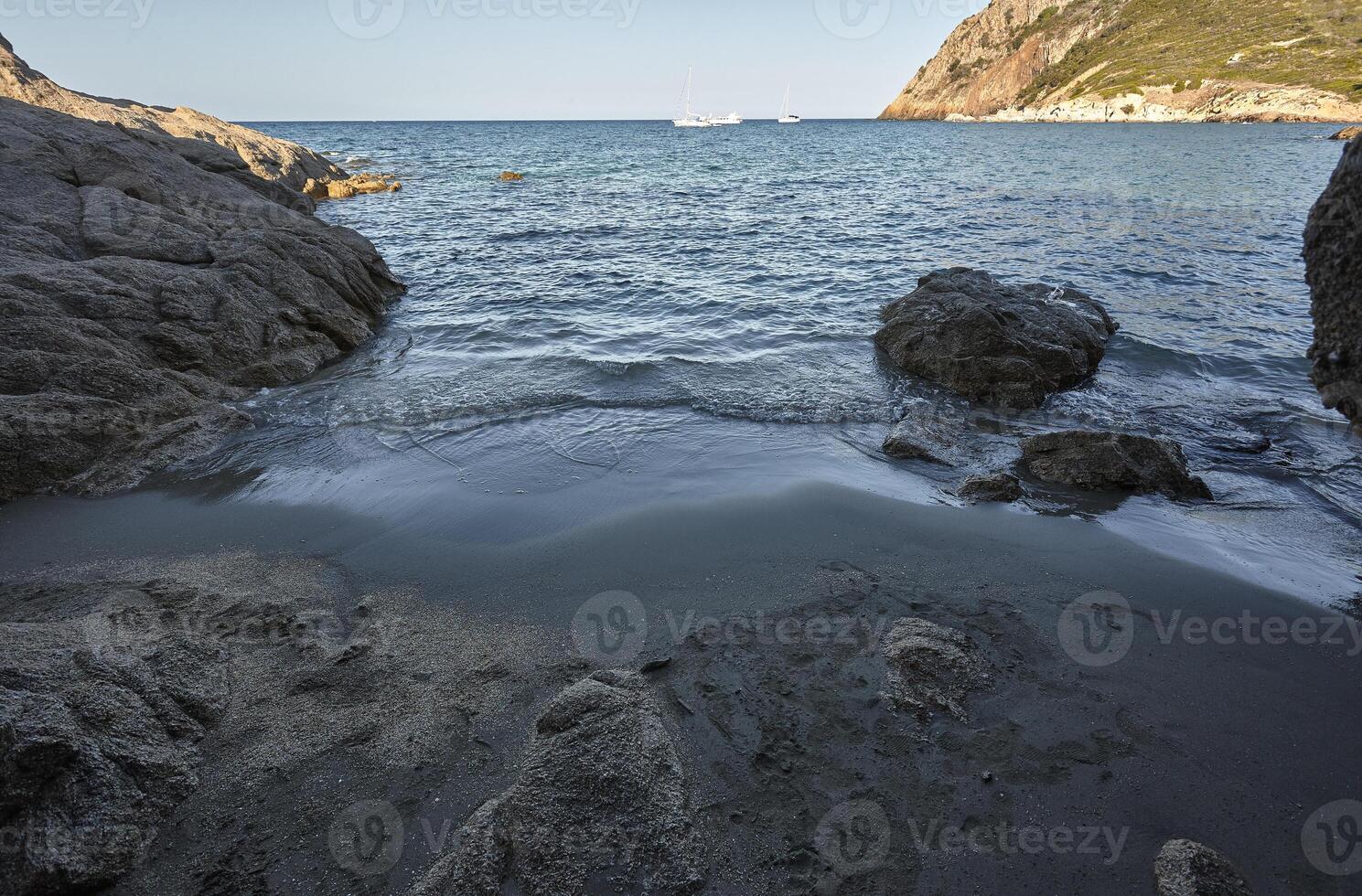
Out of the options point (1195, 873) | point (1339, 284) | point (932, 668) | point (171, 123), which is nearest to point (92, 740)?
point (932, 668)

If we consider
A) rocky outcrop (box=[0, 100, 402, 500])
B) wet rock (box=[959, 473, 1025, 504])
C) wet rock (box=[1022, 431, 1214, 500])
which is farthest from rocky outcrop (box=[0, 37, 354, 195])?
wet rock (box=[1022, 431, 1214, 500])

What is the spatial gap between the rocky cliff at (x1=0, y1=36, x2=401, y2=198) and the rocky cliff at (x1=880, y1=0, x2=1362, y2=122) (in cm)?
10294

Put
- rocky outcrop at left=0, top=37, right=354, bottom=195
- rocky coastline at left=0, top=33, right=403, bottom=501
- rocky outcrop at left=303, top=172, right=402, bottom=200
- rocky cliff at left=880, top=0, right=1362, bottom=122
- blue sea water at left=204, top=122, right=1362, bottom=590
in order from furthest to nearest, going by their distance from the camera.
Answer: rocky cliff at left=880, top=0, right=1362, bottom=122
rocky outcrop at left=303, top=172, right=402, bottom=200
rocky outcrop at left=0, top=37, right=354, bottom=195
blue sea water at left=204, top=122, right=1362, bottom=590
rocky coastline at left=0, top=33, right=403, bottom=501

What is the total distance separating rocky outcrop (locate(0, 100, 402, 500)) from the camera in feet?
20.9

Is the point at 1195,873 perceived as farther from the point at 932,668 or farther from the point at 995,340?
the point at 995,340

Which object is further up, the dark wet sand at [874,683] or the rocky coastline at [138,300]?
the rocky coastline at [138,300]

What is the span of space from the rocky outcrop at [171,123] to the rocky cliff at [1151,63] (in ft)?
342

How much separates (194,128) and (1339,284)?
3424 centimetres

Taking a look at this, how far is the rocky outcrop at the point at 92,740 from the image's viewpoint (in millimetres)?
2553

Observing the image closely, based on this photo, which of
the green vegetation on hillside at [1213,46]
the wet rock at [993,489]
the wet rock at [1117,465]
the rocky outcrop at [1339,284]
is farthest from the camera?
the green vegetation on hillside at [1213,46]

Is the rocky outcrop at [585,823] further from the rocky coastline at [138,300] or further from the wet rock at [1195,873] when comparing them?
the rocky coastline at [138,300]

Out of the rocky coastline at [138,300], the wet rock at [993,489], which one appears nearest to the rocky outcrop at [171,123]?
the rocky coastline at [138,300]

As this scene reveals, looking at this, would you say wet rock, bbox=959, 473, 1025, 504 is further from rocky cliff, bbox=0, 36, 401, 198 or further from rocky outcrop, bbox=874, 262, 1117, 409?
rocky cliff, bbox=0, 36, 401, 198

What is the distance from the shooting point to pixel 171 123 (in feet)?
82.7
